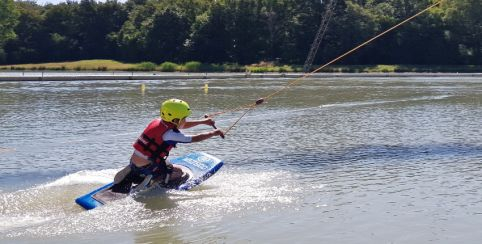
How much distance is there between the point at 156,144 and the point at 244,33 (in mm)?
75005

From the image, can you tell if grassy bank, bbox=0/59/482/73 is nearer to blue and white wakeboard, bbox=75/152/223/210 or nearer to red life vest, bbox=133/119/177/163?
blue and white wakeboard, bbox=75/152/223/210

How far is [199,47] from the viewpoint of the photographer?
86938mm

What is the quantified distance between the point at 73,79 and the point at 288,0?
112 ft

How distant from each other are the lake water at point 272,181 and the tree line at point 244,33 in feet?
181

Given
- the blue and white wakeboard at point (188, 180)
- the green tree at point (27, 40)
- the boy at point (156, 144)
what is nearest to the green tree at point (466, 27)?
the green tree at point (27, 40)

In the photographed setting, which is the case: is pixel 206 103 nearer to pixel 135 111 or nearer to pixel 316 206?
pixel 135 111

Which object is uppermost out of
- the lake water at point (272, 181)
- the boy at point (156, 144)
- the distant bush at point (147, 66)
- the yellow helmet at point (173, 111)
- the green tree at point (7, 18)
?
the green tree at point (7, 18)

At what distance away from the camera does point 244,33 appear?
3398 inches

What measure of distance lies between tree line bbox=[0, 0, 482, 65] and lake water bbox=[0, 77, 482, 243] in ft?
181

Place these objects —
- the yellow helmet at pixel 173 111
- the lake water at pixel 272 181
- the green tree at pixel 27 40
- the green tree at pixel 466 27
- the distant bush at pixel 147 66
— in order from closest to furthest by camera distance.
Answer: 1. the lake water at pixel 272 181
2. the yellow helmet at pixel 173 111
3. the green tree at pixel 466 27
4. the distant bush at pixel 147 66
5. the green tree at pixel 27 40

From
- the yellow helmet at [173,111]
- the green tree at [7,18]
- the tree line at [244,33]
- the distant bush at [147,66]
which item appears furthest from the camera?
the tree line at [244,33]

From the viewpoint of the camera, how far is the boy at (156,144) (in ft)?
39.4

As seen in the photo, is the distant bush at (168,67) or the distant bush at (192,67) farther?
the distant bush at (192,67)

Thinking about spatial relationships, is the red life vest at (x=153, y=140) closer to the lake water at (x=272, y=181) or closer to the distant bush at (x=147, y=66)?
the lake water at (x=272, y=181)
